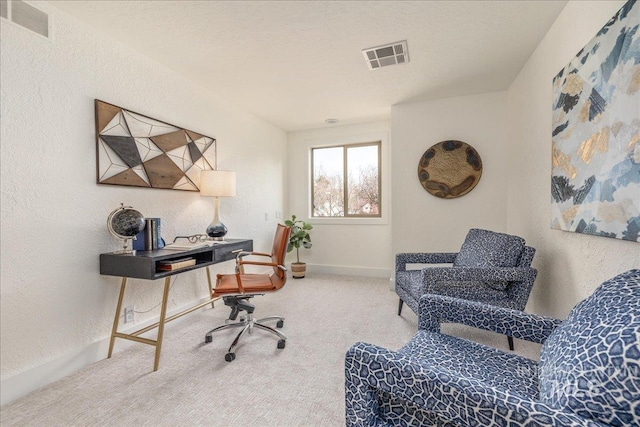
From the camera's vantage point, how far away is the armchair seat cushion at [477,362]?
991 mm

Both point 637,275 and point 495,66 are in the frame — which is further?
point 495,66

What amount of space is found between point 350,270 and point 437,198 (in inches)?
70.2

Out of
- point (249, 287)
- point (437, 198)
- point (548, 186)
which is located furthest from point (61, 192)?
point (437, 198)

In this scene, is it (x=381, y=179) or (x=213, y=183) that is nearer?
(x=213, y=183)

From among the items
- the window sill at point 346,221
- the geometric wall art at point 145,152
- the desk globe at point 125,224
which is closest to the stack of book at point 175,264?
the desk globe at point 125,224

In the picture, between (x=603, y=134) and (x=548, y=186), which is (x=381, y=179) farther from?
(x=603, y=134)

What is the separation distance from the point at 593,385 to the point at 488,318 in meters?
0.65

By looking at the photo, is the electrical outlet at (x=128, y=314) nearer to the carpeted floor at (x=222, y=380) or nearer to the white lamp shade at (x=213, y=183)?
the carpeted floor at (x=222, y=380)

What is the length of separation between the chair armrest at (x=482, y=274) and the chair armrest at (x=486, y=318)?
606 millimetres

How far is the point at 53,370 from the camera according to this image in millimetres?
1757

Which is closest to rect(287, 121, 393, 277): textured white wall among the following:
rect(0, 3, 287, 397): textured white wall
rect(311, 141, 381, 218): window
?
rect(311, 141, 381, 218): window

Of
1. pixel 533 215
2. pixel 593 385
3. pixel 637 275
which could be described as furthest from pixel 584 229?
pixel 593 385

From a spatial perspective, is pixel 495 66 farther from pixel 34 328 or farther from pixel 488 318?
pixel 34 328

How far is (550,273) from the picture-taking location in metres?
2.08
